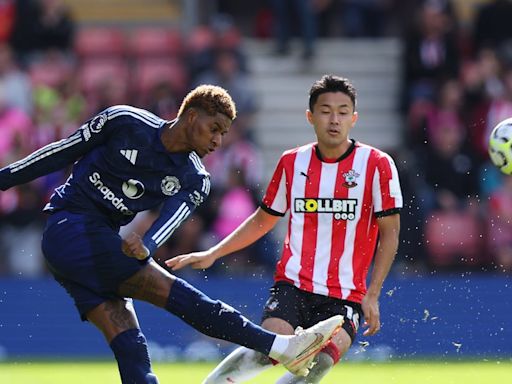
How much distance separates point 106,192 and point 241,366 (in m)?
1.28

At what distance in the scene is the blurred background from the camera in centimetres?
1232

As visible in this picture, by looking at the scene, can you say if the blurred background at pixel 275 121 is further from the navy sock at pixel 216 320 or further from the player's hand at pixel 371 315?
the navy sock at pixel 216 320

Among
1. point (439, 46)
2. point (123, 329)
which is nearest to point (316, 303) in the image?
point (123, 329)

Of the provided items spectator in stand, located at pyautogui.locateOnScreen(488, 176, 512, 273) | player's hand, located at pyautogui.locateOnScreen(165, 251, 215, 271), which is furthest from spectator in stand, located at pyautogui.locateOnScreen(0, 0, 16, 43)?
player's hand, located at pyautogui.locateOnScreen(165, 251, 215, 271)

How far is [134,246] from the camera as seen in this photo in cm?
686

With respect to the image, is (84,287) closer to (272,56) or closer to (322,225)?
(322,225)

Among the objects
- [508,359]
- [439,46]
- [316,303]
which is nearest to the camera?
[316,303]

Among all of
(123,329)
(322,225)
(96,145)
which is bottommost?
(123,329)

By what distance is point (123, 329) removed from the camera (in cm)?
724

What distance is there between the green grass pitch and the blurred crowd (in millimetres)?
1475

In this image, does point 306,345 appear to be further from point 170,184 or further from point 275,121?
point 275,121

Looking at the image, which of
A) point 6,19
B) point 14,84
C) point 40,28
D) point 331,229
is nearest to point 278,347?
point 331,229

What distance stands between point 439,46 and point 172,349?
4898 millimetres

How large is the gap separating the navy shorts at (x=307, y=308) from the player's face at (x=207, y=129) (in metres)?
1.01
